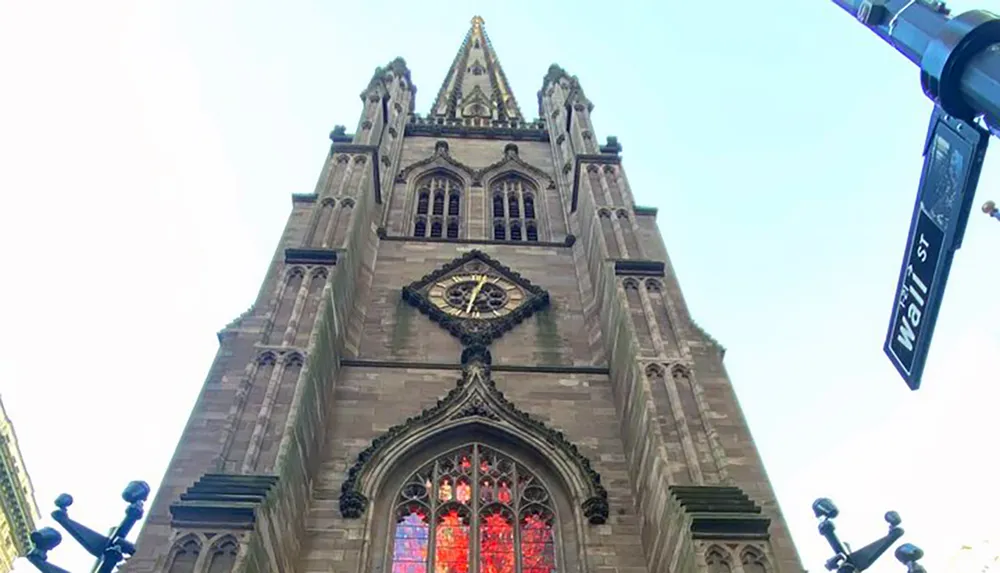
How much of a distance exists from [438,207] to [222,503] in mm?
15509

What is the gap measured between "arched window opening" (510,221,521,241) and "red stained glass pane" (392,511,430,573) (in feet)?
35.7

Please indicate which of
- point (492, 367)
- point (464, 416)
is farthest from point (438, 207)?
point (464, 416)

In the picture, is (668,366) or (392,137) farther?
(392,137)

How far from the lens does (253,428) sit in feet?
40.2

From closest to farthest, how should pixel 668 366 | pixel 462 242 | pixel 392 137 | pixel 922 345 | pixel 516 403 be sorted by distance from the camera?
1. pixel 922 345
2. pixel 668 366
3. pixel 516 403
4. pixel 462 242
5. pixel 392 137

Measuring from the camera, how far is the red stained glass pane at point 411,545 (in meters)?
12.8

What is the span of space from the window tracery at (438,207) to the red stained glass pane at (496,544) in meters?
10.5

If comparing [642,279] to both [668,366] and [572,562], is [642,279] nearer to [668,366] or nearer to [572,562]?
[668,366]

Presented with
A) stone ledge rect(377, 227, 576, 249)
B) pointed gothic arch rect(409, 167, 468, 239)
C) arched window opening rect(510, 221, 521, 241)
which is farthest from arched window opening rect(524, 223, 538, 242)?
pointed gothic arch rect(409, 167, 468, 239)

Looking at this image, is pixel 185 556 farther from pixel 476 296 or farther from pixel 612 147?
pixel 612 147

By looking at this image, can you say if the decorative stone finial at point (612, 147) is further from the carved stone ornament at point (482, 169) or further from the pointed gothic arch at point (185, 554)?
the pointed gothic arch at point (185, 554)

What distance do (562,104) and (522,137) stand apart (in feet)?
5.31

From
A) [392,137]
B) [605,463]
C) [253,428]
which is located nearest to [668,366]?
[605,463]

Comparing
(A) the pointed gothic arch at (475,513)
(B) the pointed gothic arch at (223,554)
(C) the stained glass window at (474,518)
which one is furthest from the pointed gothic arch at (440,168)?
(B) the pointed gothic arch at (223,554)
